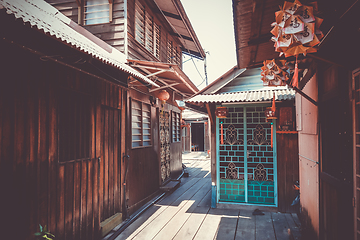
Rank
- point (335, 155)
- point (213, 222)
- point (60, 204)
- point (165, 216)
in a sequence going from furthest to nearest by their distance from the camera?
1. point (165, 216)
2. point (213, 222)
3. point (60, 204)
4. point (335, 155)

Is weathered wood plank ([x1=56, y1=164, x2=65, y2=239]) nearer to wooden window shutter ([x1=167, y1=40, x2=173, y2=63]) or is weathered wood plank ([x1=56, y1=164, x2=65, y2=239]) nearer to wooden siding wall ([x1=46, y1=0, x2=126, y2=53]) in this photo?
wooden siding wall ([x1=46, y1=0, x2=126, y2=53])

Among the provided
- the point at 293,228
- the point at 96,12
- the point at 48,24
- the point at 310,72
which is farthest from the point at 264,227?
the point at 96,12

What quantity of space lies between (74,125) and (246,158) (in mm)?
5044

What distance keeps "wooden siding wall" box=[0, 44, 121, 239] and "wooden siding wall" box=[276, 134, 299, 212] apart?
5041 millimetres

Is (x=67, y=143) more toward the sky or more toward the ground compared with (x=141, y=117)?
more toward the ground

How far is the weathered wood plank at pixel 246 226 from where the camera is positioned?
17.3ft

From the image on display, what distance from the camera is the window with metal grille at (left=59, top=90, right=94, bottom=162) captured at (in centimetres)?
422

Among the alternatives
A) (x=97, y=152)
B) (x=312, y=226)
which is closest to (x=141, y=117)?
(x=97, y=152)

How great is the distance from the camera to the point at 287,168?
6902mm

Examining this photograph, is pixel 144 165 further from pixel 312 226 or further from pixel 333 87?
pixel 333 87

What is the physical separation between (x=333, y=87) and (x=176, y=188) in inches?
297

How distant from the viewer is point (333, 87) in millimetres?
3533

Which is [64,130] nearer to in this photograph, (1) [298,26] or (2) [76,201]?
(2) [76,201]

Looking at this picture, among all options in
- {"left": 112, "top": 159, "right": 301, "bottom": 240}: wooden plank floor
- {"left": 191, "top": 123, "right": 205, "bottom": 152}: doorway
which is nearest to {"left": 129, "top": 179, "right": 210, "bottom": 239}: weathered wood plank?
{"left": 112, "top": 159, "right": 301, "bottom": 240}: wooden plank floor
